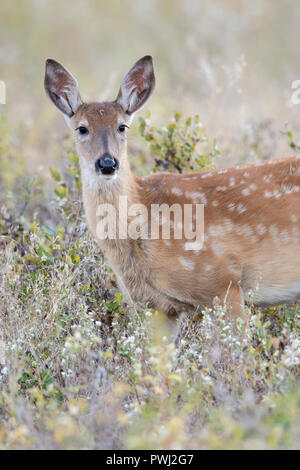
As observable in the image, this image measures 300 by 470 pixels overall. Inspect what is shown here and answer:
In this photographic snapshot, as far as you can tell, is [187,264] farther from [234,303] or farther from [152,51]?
[152,51]

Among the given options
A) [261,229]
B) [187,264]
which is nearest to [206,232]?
[187,264]

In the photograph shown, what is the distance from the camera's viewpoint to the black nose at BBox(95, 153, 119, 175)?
5.14m

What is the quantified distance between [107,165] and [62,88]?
1.02m

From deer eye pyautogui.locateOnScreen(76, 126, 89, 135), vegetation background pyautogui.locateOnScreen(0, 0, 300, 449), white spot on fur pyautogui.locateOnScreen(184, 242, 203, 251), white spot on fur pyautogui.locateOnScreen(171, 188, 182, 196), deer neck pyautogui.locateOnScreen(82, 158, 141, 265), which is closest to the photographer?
vegetation background pyautogui.locateOnScreen(0, 0, 300, 449)

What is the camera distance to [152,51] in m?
16.5

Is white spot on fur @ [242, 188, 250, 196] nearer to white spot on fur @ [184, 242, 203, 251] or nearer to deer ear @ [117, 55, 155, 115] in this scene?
white spot on fur @ [184, 242, 203, 251]

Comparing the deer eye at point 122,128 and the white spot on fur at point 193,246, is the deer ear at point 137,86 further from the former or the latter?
the white spot on fur at point 193,246

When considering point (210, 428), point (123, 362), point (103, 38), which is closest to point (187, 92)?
point (103, 38)

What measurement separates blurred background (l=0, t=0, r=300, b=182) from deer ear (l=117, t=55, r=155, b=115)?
150 inches

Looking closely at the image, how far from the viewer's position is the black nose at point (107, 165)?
5.14 meters

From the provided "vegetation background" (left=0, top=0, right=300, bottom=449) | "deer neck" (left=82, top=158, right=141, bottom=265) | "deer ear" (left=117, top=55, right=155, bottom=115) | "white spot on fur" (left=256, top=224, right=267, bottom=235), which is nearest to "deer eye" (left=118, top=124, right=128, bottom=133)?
"deer ear" (left=117, top=55, right=155, bottom=115)

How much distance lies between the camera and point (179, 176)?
560 cm

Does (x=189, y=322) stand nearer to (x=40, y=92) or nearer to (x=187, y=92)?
(x=187, y=92)
